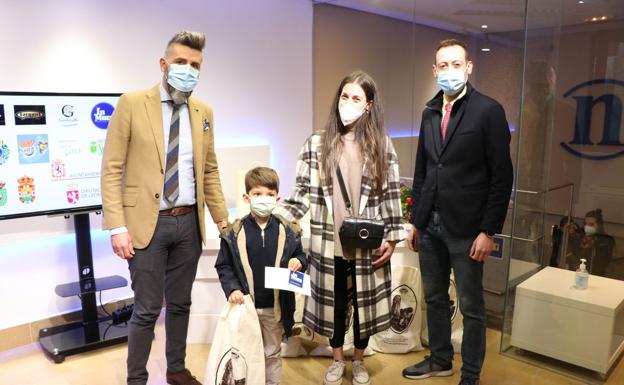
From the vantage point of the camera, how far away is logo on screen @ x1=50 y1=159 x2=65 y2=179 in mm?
2759

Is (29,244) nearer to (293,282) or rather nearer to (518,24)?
(293,282)

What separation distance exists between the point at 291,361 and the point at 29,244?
65.1 inches

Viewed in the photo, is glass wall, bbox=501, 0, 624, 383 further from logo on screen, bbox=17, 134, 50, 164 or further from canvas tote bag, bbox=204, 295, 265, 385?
logo on screen, bbox=17, 134, 50, 164

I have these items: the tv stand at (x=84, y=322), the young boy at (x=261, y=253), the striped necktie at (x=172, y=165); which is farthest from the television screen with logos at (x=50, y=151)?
the young boy at (x=261, y=253)

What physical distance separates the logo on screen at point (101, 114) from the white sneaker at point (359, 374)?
1.87m

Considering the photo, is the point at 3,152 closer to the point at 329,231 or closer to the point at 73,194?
the point at 73,194

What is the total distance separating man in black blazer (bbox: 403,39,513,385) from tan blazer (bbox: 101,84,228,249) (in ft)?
→ 3.91

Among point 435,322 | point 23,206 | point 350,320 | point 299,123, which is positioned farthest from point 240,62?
point 435,322

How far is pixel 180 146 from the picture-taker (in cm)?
219

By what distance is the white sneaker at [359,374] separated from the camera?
2.47m

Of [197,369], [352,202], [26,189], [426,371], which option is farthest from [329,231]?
[26,189]

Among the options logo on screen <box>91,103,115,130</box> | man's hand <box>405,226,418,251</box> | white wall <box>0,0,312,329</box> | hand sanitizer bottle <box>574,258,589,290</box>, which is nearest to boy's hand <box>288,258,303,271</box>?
man's hand <box>405,226,418,251</box>

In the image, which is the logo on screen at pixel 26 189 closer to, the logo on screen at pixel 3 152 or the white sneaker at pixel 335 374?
the logo on screen at pixel 3 152

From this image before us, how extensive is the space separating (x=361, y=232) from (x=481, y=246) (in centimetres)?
53
